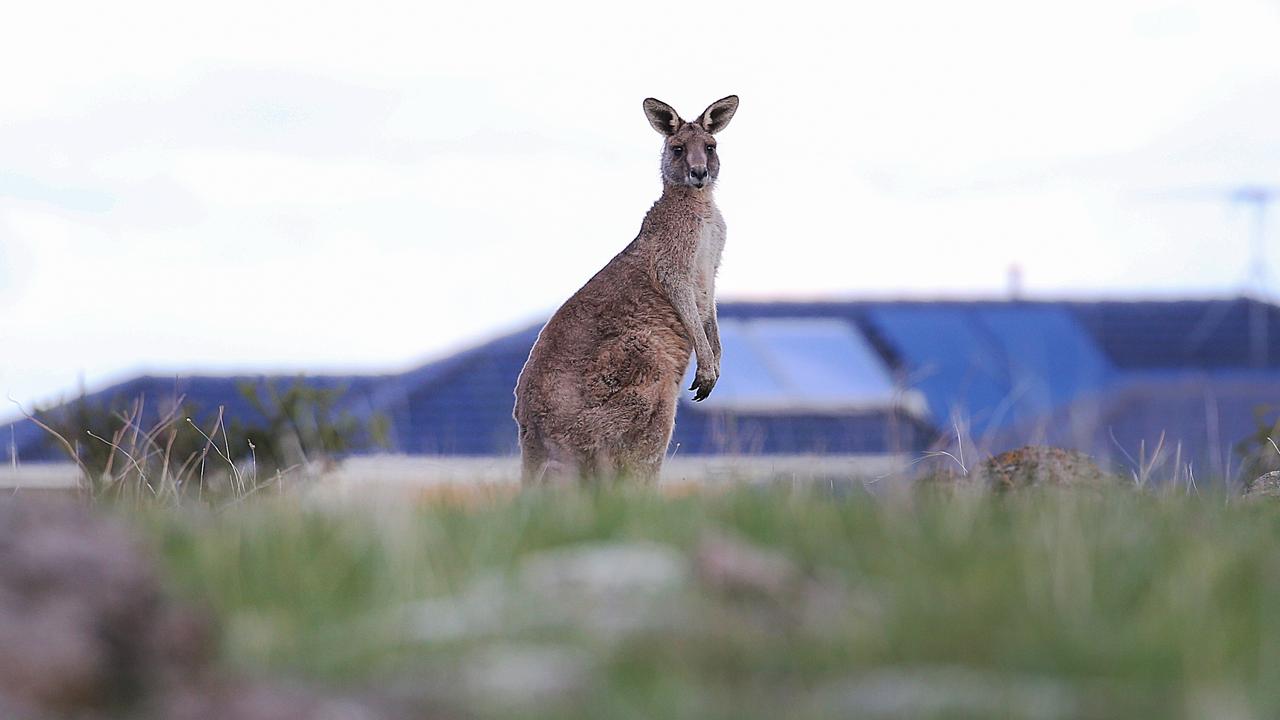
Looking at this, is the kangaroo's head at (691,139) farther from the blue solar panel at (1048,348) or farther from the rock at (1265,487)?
the blue solar panel at (1048,348)

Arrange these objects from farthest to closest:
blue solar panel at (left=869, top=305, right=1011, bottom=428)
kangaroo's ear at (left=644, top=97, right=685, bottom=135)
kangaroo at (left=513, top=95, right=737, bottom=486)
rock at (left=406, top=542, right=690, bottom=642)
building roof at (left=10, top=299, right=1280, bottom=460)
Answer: blue solar panel at (left=869, top=305, right=1011, bottom=428)
building roof at (left=10, top=299, right=1280, bottom=460)
kangaroo's ear at (left=644, top=97, right=685, bottom=135)
kangaroo at (left=513, top=95, right=737, bottom=486)
rock at (left=406, top=542, right=690, bottom=642)

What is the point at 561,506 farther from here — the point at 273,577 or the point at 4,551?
the point at 4,551

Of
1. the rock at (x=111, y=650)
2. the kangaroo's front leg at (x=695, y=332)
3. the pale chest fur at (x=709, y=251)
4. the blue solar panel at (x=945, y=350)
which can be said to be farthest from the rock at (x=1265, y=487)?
the blue solar panel at (x=945, y=350)

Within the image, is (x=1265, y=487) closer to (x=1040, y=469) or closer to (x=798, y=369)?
(x=1040, y=469)

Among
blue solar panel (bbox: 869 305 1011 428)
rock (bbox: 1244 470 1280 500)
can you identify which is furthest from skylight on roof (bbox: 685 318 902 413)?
rock (bbox: 1244 470 1280 500)

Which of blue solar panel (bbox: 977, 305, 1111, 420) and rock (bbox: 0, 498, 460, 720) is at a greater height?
blue solar panel (bbox: 977, 305, 1111, 420)

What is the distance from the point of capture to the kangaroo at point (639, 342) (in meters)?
8.48

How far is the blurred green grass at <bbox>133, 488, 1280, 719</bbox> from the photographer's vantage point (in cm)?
330

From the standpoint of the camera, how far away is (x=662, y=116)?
8.95 meters

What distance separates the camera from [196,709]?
3.11 meters

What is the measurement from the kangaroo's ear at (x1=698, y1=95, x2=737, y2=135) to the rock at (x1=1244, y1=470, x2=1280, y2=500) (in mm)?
3666

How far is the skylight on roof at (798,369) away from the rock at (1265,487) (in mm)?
12612

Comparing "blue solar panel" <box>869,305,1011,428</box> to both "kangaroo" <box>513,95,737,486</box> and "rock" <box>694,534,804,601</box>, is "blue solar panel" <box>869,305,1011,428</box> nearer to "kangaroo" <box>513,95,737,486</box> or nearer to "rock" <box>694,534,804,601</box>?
"kangaroo" <box>513,95,737,486</box>

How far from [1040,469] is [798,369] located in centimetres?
1524
